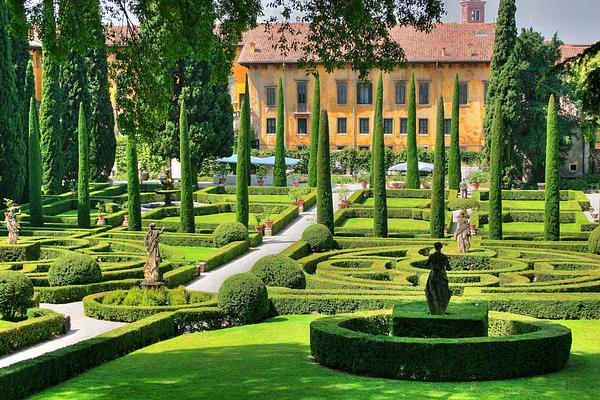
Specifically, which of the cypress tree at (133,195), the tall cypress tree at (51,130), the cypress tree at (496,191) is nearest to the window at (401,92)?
the tall cypress tree at (51,130)

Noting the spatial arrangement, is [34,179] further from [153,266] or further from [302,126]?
[302,126]

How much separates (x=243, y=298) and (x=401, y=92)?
48.9 m

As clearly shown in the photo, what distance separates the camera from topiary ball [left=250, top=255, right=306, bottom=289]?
84.2 ft

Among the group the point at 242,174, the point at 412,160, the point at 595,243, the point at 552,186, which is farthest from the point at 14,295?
the point at 412,160

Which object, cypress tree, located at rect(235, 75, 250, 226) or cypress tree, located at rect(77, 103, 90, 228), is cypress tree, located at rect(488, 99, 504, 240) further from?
cypress tree, located at rect(77, 103, 90, 228)

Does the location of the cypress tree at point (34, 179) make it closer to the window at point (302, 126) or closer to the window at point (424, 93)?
the window at point (302, 126)

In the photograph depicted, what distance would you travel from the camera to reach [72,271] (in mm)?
27125

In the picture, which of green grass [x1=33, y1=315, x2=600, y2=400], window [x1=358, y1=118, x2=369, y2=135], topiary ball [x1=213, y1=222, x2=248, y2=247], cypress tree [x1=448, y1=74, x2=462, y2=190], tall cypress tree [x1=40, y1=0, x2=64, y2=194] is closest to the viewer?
green grass [x1=33, y1=315, x2=600, y2=400]

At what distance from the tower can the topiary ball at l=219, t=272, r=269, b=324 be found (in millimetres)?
111062

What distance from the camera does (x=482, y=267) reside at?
99.1 ft

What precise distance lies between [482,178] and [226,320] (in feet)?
121

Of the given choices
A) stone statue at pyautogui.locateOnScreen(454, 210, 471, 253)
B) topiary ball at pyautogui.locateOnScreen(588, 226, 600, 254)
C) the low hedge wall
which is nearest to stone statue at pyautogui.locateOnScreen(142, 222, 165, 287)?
the low hedge wall

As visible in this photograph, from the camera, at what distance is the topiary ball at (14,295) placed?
2289 cm

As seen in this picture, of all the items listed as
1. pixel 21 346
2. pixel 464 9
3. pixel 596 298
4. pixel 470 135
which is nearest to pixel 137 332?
pixel 21 346
